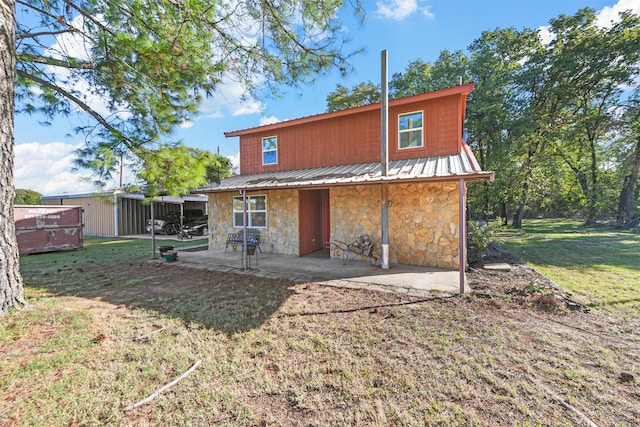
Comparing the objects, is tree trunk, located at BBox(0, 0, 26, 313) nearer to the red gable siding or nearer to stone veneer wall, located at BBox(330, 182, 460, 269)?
stone veneer wall, located at BBox(330, 182, 460, 269)

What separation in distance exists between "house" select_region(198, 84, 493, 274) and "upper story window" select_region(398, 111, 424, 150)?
3 cm

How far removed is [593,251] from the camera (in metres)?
9.04

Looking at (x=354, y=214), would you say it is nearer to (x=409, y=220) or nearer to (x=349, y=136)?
(x=409, y=220)

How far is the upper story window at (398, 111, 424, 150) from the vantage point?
26.4 ft

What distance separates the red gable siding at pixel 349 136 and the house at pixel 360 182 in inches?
1.2

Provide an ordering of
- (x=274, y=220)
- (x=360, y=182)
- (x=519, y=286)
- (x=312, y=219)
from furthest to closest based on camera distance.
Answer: (x=312, y=219), (x=274, y=220), (x=360, y=182), (x=519, y=286)

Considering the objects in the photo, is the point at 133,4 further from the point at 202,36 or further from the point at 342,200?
the point at 342,200

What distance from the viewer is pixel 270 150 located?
10.7 meters

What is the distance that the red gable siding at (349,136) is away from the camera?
25.2 feet

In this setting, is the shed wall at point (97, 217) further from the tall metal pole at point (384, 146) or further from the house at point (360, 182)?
the tall metal pole at point (384, 146)

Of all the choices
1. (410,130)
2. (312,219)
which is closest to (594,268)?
(410,130)

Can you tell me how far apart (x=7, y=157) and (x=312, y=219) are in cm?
721

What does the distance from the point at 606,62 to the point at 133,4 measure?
22.6 metres

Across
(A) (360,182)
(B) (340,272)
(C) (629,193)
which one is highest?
(C) (629,193)
